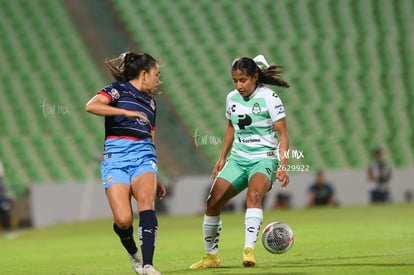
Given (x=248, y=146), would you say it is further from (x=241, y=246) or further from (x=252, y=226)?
(x=241, y=246)

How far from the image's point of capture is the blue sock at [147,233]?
270 inches

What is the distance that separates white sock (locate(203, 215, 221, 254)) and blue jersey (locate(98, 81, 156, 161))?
133cm

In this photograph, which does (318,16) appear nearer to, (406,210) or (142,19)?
(142,19)

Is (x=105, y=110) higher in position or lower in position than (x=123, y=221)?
higher

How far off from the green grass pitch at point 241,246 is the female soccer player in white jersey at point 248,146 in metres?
0.51

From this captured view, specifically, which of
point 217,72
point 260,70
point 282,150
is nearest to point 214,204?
point 282,150

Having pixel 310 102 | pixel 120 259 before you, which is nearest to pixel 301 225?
pixel 120 259

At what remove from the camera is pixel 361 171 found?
22.3m

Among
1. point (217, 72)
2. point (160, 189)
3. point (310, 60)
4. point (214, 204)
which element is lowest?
point (214, 204)

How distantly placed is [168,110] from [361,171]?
6.24 meters

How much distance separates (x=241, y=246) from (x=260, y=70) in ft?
11.6

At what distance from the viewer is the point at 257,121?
27.5ft

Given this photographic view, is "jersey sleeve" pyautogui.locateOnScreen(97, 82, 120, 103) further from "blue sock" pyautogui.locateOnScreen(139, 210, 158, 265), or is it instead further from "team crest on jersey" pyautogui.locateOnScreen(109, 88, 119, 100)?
"blue sock" pyautogui.locateOnScreen(139, 210, 158, 265)

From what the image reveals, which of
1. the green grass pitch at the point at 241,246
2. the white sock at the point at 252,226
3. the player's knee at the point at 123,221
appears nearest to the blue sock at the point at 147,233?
the player's knee at the point at 123,221
